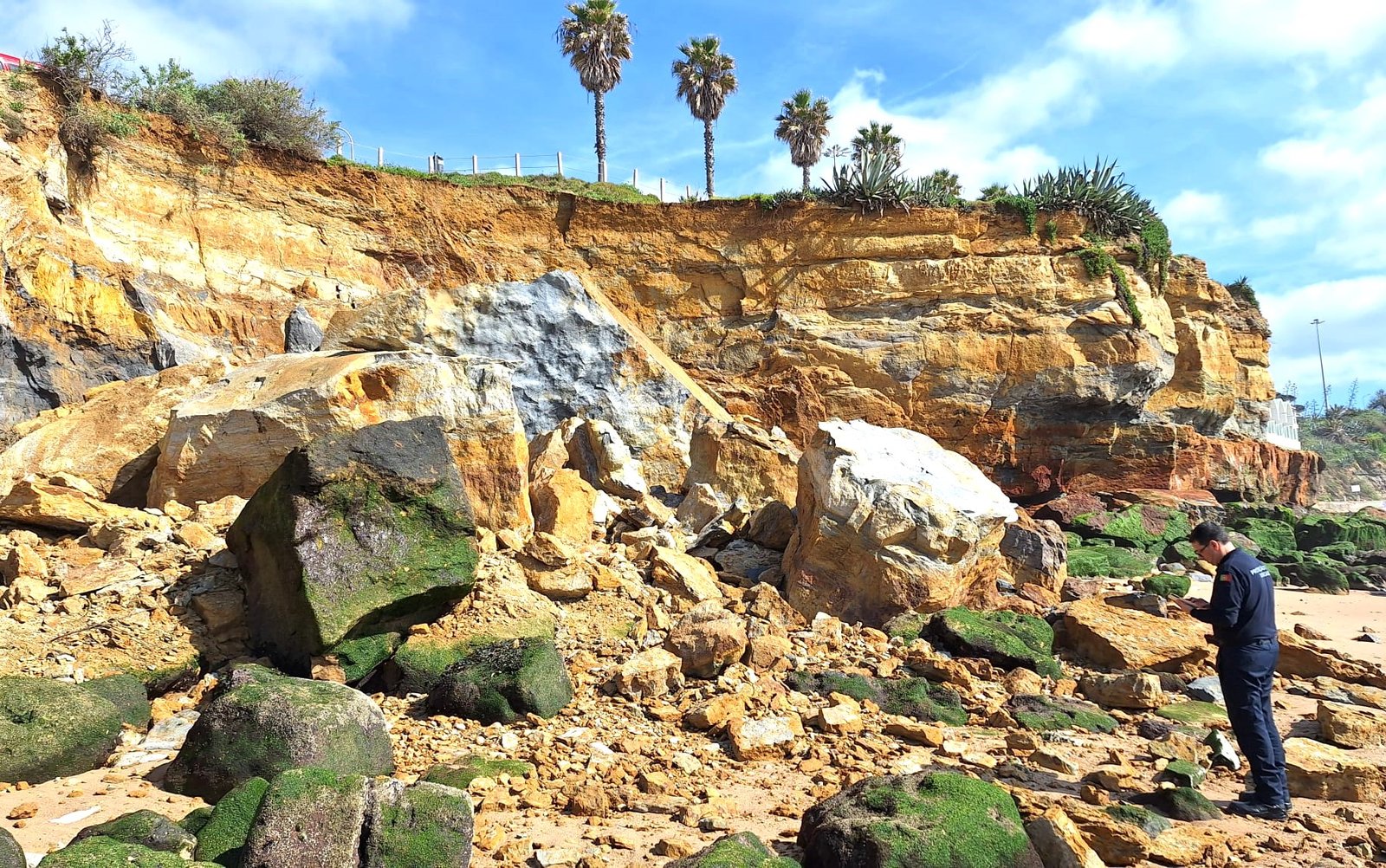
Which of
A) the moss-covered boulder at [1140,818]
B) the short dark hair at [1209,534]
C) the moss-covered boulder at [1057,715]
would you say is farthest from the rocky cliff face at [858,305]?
the moss-covered boulder at [1140,818]

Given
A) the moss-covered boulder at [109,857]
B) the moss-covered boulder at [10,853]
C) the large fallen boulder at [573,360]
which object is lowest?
the moss-covered boulder at [10,853]

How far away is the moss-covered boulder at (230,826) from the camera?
330 cm

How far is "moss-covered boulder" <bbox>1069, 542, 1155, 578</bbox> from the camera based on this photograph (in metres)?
11.9

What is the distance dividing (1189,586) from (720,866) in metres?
9.17

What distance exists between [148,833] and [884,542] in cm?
558

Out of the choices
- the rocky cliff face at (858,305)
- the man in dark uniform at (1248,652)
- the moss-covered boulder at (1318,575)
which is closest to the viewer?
the man in dark uniform at (1248,652)

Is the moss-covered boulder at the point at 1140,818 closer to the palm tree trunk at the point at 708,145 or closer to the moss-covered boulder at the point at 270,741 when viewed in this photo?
the moss-covered boulder at the point at 270,741

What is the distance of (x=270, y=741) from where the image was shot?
4094 mm

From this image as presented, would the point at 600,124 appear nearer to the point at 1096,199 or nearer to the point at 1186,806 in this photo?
the point at 1096,199

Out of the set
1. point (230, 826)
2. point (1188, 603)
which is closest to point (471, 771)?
point (230, 826)

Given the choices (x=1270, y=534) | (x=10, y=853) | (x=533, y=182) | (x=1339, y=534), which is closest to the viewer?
(x=10, y=853)

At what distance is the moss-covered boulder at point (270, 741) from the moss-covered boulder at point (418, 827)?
88 centimetres

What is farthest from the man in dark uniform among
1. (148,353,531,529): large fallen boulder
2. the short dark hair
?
(148,353,531,529): large fallen boulder

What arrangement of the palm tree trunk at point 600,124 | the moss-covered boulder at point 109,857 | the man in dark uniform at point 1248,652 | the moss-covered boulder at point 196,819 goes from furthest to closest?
the palm tree trunk at point 600,124 → the man in dark uniform at point 1248,652 → the moss-covered boulder at point 196,819 → the moss-covered boulder at point 109,857
